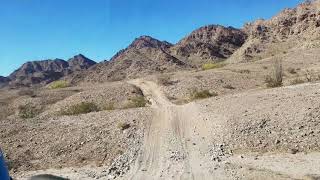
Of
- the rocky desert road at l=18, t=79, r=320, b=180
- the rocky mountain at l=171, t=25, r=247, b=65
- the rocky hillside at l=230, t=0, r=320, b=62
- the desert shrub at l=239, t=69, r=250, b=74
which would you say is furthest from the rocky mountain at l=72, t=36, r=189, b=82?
the rocky desert road at l=18, t=79, r=320, b=180

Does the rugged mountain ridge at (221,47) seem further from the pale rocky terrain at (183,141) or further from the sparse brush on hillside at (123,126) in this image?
the sparse brush on hillside at (123,126)

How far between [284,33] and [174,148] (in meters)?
106

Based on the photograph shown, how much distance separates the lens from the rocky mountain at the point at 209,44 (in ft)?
426

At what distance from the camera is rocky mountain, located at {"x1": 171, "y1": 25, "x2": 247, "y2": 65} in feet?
426

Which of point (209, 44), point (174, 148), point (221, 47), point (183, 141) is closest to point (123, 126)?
point (183, 141)

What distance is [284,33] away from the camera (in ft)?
399

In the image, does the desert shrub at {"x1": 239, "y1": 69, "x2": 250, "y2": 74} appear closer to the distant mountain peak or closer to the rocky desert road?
the rocky desert road

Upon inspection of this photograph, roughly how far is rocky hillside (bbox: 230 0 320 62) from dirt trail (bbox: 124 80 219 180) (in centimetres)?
7644

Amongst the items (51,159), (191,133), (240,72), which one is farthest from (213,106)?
(240,72)

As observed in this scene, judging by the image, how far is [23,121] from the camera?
95.5 ft

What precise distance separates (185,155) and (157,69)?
88.6 m

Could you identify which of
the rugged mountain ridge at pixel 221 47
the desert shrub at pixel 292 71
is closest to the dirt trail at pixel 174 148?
the desert shrub at pixel 292 71

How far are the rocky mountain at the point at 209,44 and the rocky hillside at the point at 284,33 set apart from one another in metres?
9.57

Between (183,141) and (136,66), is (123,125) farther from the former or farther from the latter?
(136,66)
